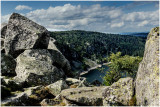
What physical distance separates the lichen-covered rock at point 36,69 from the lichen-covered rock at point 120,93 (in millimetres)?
13712

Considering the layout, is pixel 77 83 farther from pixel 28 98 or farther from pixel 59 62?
pixel 28 98

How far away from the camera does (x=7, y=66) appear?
2580 centimetres

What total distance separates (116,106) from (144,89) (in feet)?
8.93

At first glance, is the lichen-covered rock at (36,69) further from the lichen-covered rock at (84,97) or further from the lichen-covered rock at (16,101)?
the lichen-covered rock at (84,97)

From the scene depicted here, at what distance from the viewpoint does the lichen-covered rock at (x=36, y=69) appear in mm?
23661

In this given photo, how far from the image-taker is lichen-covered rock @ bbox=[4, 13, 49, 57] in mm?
31438

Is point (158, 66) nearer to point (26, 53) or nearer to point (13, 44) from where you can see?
point (26, 53)

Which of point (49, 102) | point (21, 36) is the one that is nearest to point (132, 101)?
point (49, 102)

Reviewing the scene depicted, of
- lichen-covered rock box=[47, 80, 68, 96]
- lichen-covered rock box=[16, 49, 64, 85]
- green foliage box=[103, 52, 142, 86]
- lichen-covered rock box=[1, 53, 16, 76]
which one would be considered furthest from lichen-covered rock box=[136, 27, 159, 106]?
green foliage box=[103, 52, 142, 86]

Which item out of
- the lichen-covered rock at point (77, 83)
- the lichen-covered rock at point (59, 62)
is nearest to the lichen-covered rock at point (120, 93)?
Result: the lichen-covered rock at point (77, 83)

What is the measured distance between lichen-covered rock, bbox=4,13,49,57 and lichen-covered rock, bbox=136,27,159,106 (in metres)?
24.7

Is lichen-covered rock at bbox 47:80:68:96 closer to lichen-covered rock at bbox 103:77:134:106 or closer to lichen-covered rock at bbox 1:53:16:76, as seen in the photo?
lichen-covered rock at bbox 103:77:134:106

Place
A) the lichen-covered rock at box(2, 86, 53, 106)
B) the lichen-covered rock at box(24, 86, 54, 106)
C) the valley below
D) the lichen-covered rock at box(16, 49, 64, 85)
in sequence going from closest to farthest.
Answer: the valley below
the lichen-covered rock at box(2, 86, 53, 106)
the lichen-covered rock at box(24, 86, 54, 106)
the lichen-covered rock at box(16, 49, 64, 85)

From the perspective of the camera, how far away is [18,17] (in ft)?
109
